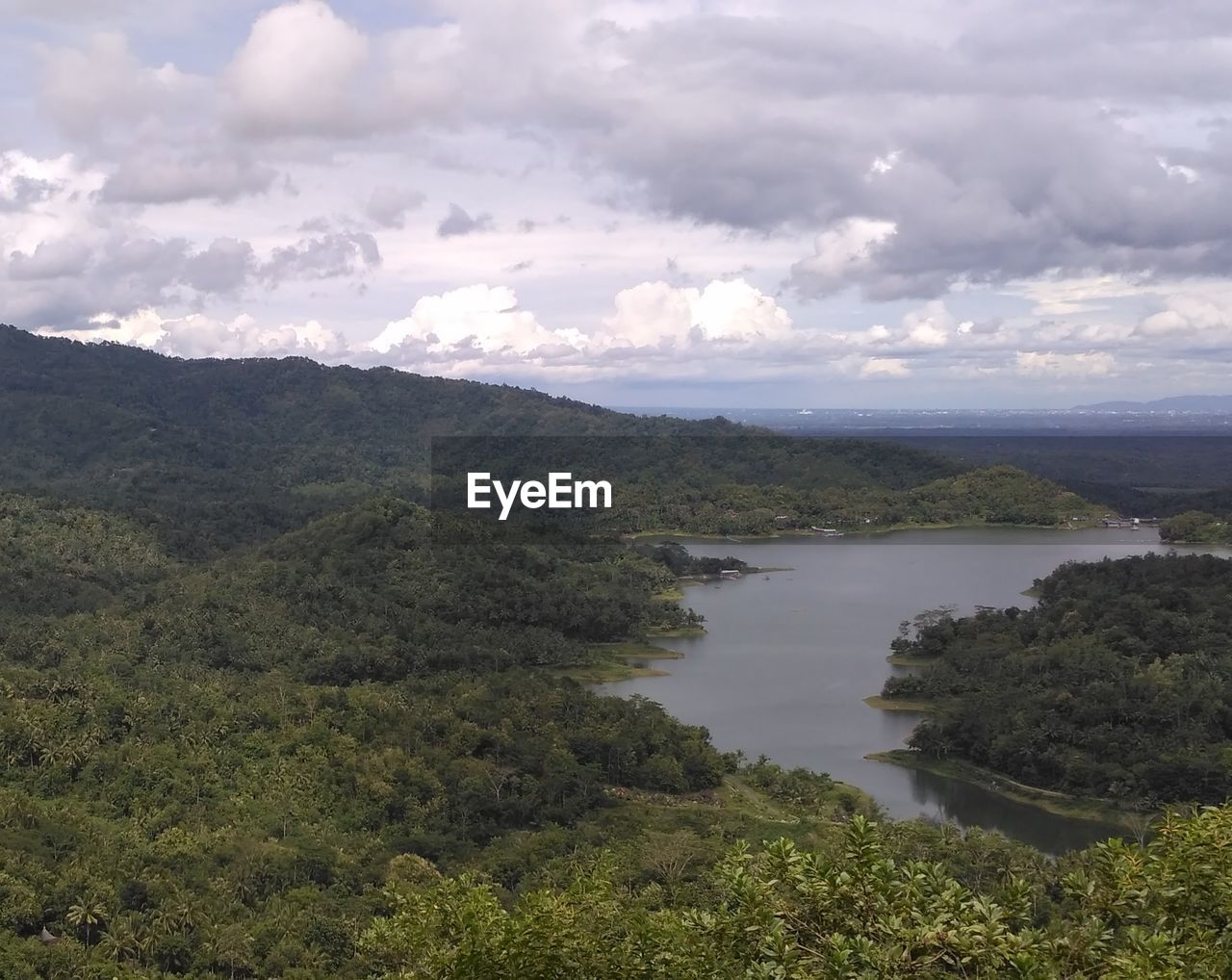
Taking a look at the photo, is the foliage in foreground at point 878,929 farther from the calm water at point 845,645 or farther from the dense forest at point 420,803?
the calm water at point 845,645

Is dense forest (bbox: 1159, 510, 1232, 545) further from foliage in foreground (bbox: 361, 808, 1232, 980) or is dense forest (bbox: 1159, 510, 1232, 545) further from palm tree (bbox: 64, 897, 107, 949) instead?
foliage in foreground (bbox: 361, 808, 1232, 980)

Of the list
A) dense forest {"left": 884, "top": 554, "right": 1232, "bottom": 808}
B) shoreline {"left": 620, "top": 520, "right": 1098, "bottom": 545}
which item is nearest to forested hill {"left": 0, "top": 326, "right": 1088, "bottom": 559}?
shoreline {"left": 620, "top": 520, "right": 1098, "bottom": 545}

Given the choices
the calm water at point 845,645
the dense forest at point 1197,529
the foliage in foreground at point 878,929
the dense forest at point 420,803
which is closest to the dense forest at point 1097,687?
the calm water at point 845,645

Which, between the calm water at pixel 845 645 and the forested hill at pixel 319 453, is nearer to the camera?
the calm water at pixel 845 645

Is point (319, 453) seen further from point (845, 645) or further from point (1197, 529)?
point (1197, 529)

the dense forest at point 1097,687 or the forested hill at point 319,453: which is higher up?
the forested hill at point 319,453

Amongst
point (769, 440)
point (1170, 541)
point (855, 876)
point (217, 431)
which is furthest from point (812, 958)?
point (217, 431)

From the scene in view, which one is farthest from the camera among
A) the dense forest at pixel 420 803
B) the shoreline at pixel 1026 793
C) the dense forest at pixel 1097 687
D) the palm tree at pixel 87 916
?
the dense forest at pixel 1097 687

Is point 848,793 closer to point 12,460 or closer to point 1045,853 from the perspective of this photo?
point 1045,853
